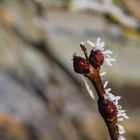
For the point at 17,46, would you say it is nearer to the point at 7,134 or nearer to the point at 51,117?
the point at 51,117

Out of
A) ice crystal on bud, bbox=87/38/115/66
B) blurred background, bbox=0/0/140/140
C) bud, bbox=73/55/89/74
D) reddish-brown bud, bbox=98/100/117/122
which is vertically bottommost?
reddish-brown bud, bbox=98/100/117/122

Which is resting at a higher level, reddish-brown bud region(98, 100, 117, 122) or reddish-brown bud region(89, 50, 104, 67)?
reddish-brown bud region(89, 50, 104, 67)

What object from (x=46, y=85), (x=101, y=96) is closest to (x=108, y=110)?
(x=101, y=96)

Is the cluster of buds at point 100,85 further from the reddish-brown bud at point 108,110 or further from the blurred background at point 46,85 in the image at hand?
the blurred background at point 46,85

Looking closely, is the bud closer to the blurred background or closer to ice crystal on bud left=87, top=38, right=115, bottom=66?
ice crystal on bud left=87, top=38, right=115, bottom=66

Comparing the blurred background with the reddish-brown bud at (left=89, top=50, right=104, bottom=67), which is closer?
the reddish-brown bud at (left=89, top=50, right=104, bottom=67)

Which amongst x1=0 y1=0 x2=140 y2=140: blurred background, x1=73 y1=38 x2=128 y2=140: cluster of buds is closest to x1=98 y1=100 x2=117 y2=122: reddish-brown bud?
x1=73 y1=38 x2=128 y2=140: cluster of buds

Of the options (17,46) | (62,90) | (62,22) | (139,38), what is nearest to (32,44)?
(17,46)
